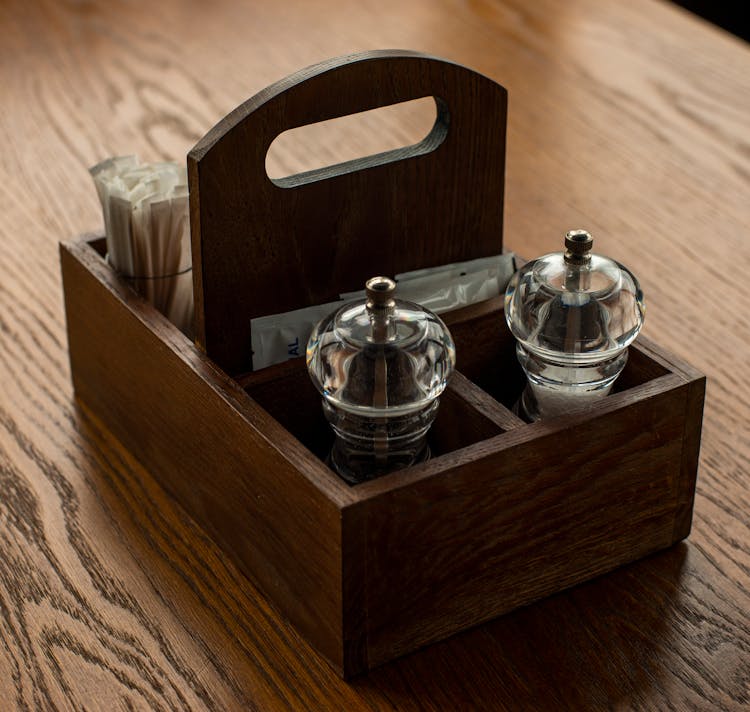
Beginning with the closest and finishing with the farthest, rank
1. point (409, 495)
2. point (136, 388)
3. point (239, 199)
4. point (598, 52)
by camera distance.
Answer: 1. point (409, 495)
2. point (239, 199)
3. point (136, 388)
4. point (598, 52)

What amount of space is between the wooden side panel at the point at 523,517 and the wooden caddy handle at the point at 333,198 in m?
0.23

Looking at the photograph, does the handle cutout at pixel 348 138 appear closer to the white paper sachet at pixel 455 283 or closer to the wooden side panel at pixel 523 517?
the white paper sachet at pixel 455 283

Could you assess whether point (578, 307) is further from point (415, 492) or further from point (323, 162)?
point (323, 162)

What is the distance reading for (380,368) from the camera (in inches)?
34.8

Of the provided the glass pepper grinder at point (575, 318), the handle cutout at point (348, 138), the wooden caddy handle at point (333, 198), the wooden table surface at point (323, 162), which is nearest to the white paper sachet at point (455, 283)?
the wooden caddy handle at point (333, 198)

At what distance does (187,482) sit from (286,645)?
7.0 inches

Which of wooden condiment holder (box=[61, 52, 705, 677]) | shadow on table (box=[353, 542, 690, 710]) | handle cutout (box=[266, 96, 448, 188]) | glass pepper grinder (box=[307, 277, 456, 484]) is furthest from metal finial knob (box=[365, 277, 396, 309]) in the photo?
handle cutout (box=[266, 96, 448, 188])

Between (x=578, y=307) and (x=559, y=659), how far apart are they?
25 centimetres

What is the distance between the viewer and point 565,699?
88cm

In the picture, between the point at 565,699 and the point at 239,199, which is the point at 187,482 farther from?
the point at 565,699

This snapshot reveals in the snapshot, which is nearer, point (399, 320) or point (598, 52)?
point (399, 320)

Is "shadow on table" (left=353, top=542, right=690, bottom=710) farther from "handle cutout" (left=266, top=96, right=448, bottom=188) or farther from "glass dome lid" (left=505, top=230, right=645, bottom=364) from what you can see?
"handle cutout" (left=266, top=96, right=448, bottom=188)

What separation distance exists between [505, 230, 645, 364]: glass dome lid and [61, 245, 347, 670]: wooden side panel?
20 cm

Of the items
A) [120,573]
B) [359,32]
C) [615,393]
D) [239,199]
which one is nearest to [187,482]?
[120,573]
